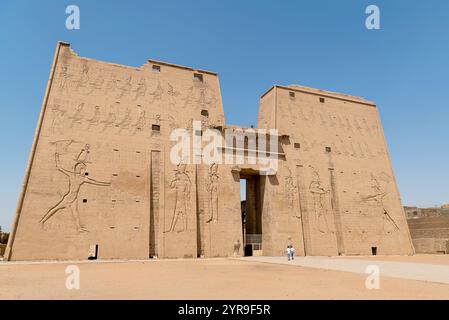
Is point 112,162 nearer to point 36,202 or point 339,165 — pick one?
point 36,202

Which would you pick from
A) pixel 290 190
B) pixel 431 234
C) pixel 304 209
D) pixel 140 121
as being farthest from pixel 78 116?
pixel 431 234

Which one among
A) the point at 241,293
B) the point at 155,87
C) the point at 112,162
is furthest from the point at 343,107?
the point at 241,293

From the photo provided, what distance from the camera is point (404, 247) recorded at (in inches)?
1027

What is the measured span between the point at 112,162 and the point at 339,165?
1669cm

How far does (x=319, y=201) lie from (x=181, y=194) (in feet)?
33.6

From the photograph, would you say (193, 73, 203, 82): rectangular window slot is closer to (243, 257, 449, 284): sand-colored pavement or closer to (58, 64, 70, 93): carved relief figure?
(58, 64, 70, 93): carved relief figure

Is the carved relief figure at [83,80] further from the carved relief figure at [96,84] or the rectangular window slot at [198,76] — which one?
the rectangular window slot at [198,76]

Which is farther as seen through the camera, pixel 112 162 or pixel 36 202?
pixel 112 162

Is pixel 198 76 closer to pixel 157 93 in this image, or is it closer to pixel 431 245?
pixel 157 93

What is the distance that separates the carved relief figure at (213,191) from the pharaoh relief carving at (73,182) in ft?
19.9

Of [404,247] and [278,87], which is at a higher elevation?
[278,87]

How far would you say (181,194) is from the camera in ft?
67.1

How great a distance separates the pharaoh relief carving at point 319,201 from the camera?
78.2 feet

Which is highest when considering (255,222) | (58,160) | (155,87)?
(155,87)
